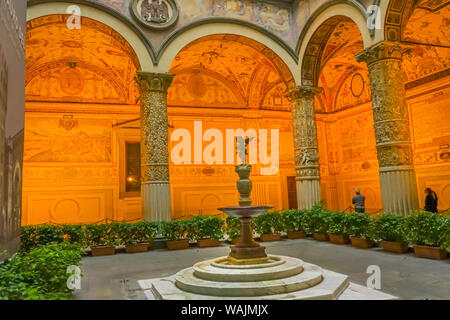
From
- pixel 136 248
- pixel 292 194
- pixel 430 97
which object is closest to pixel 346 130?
pixel 292 194

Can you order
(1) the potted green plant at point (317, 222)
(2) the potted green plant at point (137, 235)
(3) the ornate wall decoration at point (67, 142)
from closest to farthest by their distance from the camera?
1. (2) the potted green plant at point (137, 235)
2. (1) the potted green plant at point (317, 222)
3. (3) the ornate wall decoration at point (67, 142)

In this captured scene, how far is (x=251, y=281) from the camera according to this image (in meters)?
4.68

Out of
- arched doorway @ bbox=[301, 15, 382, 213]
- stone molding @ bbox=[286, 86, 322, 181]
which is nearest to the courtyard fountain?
stone molding @ bbox=[286, 86, 322, 181]

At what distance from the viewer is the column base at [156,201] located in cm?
999

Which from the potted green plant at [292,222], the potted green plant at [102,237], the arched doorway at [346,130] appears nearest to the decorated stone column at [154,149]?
the potted green plant at [102,237]

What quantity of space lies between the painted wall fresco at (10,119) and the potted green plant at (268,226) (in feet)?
21.6

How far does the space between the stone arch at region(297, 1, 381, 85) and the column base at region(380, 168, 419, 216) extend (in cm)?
361

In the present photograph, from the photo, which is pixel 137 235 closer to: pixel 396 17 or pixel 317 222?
pixel 317 222

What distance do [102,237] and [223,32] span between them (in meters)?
7.28

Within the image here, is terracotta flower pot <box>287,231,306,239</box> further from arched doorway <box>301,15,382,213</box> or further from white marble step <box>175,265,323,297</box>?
white marble step <box>175,265,323,297</box>

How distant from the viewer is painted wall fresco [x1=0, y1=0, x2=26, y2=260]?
456cm

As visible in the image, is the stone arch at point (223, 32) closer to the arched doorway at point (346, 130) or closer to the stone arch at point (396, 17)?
the arched doorway at point (346, 130)

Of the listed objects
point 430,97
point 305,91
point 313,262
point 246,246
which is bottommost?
point 313,262

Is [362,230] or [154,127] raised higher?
[154,127]
